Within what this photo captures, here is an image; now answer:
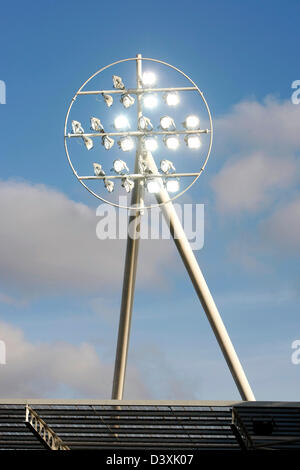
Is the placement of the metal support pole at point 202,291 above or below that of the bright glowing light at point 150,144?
below

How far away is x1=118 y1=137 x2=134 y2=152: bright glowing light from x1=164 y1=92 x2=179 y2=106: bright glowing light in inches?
75.2

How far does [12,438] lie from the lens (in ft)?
96.4

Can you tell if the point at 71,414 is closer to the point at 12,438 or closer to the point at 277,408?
the point at 12,438

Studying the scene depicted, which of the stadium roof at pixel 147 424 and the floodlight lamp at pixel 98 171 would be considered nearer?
the stadium roof at pixel 147 424

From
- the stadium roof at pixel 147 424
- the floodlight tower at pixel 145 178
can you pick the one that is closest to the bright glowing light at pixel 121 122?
the floodlight tower at pixel 145 178

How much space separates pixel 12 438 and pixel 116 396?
4.22 m

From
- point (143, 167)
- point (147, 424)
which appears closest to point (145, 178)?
point (143, 167)

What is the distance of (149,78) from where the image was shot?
93.8ft

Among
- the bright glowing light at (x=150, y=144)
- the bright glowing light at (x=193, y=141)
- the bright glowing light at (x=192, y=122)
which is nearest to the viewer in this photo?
the bright glowing light at (x=193, y=141)

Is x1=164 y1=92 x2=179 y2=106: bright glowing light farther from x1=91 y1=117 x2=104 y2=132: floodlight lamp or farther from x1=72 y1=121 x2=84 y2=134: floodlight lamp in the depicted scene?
x1=72 y1=121 x2=84 y2=134: floodlight lamp

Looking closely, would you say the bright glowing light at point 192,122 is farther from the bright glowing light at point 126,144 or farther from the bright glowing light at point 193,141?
the bright glowing light at point 126,144

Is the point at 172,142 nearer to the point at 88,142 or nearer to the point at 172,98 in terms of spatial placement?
the point at 172,98

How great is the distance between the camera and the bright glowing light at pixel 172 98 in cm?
2802

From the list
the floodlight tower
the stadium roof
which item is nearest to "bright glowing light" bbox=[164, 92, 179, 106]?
the floodlight tower
